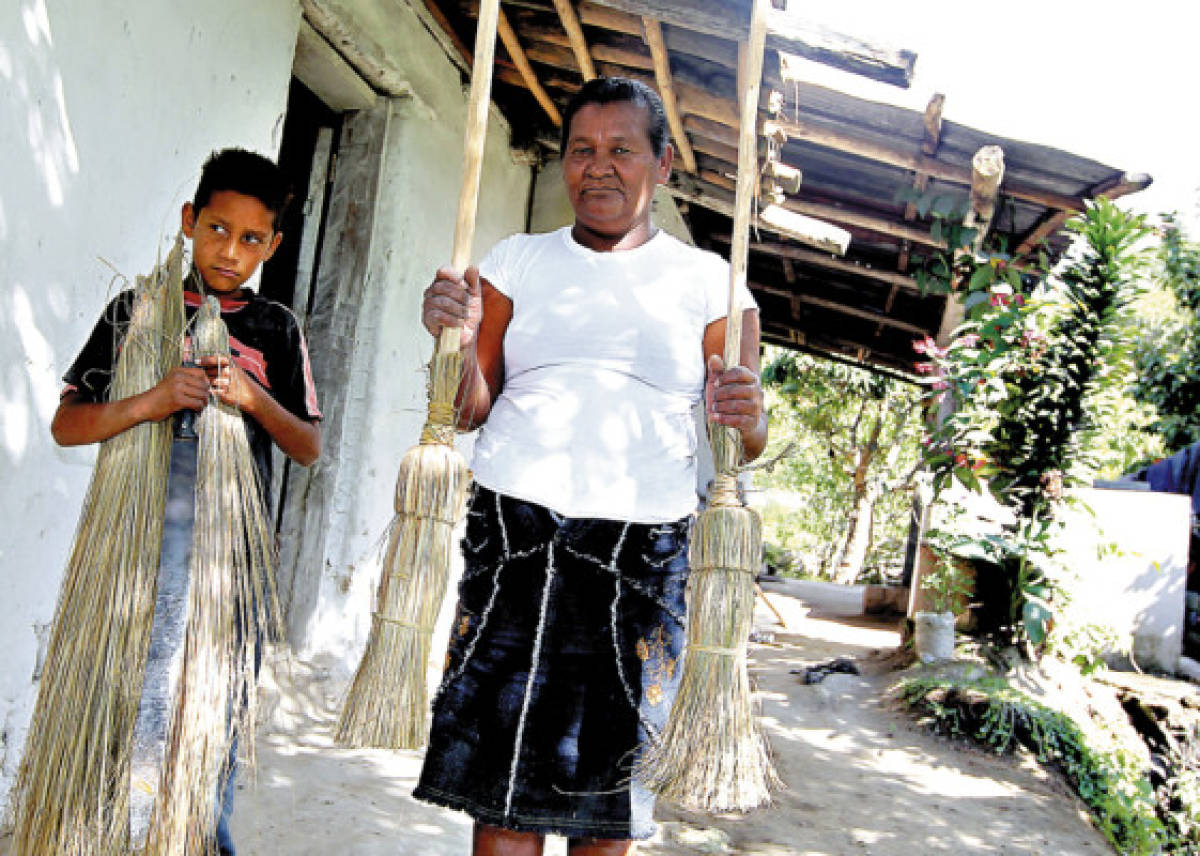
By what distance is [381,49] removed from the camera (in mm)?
3617

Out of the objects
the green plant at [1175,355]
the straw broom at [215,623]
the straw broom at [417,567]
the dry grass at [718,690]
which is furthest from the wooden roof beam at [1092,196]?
the green plant at [1175,355]

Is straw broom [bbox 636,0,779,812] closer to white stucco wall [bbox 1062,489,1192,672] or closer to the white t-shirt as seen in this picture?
the white t-shirt

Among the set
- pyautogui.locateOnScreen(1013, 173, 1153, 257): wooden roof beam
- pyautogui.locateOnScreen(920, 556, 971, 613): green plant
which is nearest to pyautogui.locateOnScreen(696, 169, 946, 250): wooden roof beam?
pyautogui.locateOnScreen(1013, 173, 1153, 257): wooden roof beam

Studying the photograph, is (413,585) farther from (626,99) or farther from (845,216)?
(845,216)

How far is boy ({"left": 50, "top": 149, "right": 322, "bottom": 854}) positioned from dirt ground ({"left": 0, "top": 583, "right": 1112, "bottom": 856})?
111 cm

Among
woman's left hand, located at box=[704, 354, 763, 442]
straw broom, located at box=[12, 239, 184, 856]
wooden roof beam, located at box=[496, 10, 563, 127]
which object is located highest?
wooden roof beam, located at box=[496, 10, 563, 127]

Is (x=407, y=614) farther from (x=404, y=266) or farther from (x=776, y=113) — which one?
(x=776, y=113)

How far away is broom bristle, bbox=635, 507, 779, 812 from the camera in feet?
4.70

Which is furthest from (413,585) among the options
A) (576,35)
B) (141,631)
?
(576,35)

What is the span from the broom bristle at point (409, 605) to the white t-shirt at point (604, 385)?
0.25 feet

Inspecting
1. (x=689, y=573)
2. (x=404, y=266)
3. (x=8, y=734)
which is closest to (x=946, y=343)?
(x=404, y=266)

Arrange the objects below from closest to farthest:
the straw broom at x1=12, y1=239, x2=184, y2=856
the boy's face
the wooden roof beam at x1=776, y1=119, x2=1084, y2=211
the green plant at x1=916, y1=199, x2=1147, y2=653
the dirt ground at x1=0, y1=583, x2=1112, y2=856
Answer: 1. the straw broom at x1=12, y1=239, x2=184, y2=856
2. the boy's face
3. the dirt ground at x1=0, y1=583, x2=1112, y2=856
4. the wooden roof beam at x1=776, y1=119, x2=1084, y2=211
5. the green plant at x1=916, y1=199, x2=1147, y2=653

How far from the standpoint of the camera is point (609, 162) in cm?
155

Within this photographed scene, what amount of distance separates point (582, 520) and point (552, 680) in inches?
9.8
